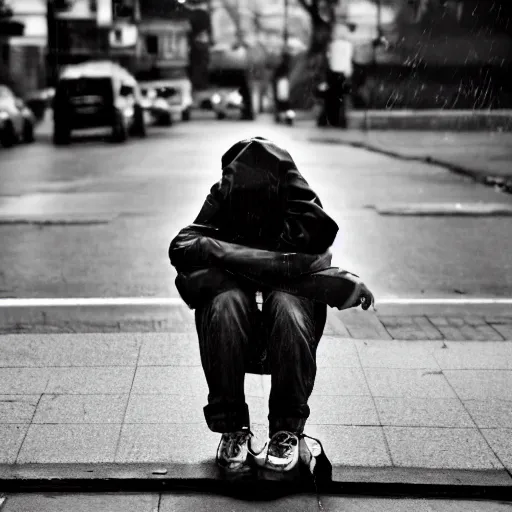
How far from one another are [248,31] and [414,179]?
3.94 m

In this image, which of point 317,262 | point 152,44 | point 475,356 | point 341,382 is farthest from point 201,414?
point 152,44

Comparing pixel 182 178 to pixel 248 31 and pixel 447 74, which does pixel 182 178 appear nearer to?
pixel 248 31

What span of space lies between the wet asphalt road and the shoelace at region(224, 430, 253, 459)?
3.48 meters

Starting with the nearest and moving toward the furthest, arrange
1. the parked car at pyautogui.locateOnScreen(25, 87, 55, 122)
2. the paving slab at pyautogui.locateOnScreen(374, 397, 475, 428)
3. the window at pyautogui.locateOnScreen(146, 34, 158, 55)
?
the paving slab at pyautogui.locateOnScreen(374, 397, 475, 428) → the window at pyautogui.locateOnScreen(146, 34, 158, 55) → the parked car at pyautogui.locateOnScreen(25, 87, 55, 122)

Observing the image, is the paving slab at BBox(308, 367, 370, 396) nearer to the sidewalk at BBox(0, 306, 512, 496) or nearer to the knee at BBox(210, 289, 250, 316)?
the sidewalk at BBox(0, 306, 512, 496)

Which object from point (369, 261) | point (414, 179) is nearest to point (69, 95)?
point (414, 179)

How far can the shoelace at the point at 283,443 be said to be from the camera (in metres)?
3.31

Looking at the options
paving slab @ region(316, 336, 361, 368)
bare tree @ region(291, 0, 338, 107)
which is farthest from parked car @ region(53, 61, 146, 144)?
paving slab @ region(316, 336, 361, 368)

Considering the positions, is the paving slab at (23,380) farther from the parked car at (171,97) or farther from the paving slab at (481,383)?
the parked car at (171,97)

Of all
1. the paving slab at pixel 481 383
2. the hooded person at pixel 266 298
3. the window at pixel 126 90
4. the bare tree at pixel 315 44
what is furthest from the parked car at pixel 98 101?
the hooded person at pixel 266 298

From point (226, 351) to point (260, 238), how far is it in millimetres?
498

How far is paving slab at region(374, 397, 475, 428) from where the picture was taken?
3.90 metres

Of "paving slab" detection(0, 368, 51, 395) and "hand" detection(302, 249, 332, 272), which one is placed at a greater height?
"hand" detection(302, 249, 332, 272)

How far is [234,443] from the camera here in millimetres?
3410
